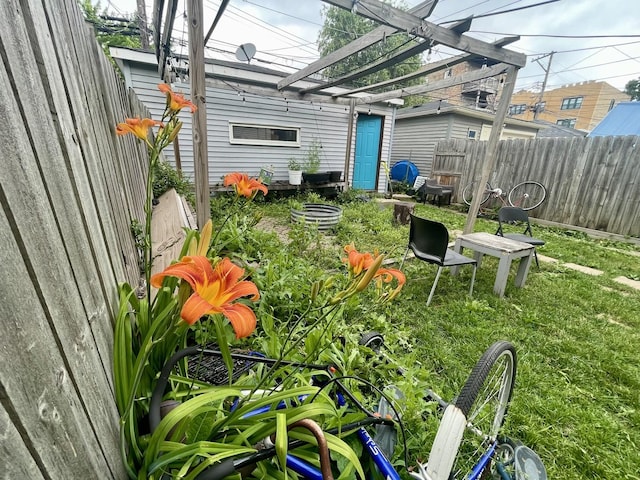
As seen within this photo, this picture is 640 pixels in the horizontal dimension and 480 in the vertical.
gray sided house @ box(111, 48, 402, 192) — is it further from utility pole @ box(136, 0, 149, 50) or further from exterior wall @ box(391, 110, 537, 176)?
utility pole @ box(136, 0, 149, 50)

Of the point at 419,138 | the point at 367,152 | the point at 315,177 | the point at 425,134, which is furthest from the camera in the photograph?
the point at 419,138

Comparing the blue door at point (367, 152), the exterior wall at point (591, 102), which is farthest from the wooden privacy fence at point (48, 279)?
the exterior wall at point (591, 102)

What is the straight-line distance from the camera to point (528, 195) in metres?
6.89

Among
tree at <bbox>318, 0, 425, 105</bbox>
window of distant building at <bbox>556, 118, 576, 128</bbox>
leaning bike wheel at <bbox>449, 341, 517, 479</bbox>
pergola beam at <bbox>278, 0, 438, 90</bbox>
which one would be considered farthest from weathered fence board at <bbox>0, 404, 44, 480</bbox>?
window of distant building at <bbox>556, 118, 576, 128</bbox>

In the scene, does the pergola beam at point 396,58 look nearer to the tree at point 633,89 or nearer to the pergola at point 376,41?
the pergola at point 376,41

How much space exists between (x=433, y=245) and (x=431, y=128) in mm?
10173

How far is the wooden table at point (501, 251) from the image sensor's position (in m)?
2.92

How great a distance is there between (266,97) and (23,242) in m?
7.22

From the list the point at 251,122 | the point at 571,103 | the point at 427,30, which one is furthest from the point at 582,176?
the point at 571,103

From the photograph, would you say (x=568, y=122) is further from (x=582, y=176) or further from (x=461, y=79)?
(x=461, y=79)

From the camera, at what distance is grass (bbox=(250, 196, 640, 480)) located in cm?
151

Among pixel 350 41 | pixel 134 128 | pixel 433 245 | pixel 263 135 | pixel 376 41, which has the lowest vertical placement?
pixel 433 245

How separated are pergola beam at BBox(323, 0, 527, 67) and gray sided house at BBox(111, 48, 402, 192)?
365 centimetres

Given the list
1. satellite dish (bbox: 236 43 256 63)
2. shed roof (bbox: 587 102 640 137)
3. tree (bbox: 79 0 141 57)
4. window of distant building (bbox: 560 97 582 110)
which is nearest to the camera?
satellite dish (bbox: 236 43 256 63)
